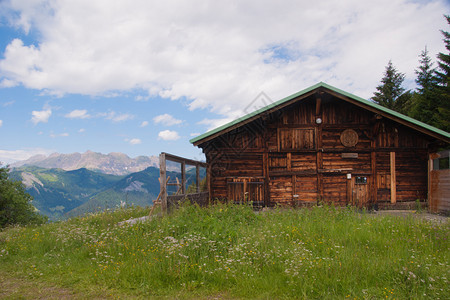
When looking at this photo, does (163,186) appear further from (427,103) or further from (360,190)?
(427,103)

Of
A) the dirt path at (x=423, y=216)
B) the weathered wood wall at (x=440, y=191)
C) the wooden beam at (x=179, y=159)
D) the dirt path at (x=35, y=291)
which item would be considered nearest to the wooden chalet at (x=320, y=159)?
the weathered wood wall at (x=440, y=191)

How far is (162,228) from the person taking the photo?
7898 mm

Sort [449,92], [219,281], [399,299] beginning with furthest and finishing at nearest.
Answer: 1. [449,92]
2. [219,281]
3. [399,299]

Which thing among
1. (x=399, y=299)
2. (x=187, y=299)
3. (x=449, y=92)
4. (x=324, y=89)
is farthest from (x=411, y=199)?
(x=449, y=92)

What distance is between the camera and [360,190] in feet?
45.9

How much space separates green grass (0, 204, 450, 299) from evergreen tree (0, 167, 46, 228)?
8.32 meters

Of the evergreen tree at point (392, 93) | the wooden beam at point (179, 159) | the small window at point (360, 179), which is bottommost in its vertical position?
the small window at point (360, 179)

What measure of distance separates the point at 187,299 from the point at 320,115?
11.6m

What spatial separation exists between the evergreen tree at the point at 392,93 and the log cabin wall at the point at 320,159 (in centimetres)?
2489

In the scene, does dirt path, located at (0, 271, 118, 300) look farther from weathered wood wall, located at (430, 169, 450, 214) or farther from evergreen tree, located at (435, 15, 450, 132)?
evergreen tree, located at (435, 15, 450, 132)

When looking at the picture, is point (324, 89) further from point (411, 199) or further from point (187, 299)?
point (187, 299)

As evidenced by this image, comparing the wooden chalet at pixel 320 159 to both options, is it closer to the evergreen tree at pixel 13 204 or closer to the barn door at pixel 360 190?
the barn door at pixel 360 190

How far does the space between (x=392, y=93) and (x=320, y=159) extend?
30.8 metres

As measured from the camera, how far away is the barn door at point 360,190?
1391cm
